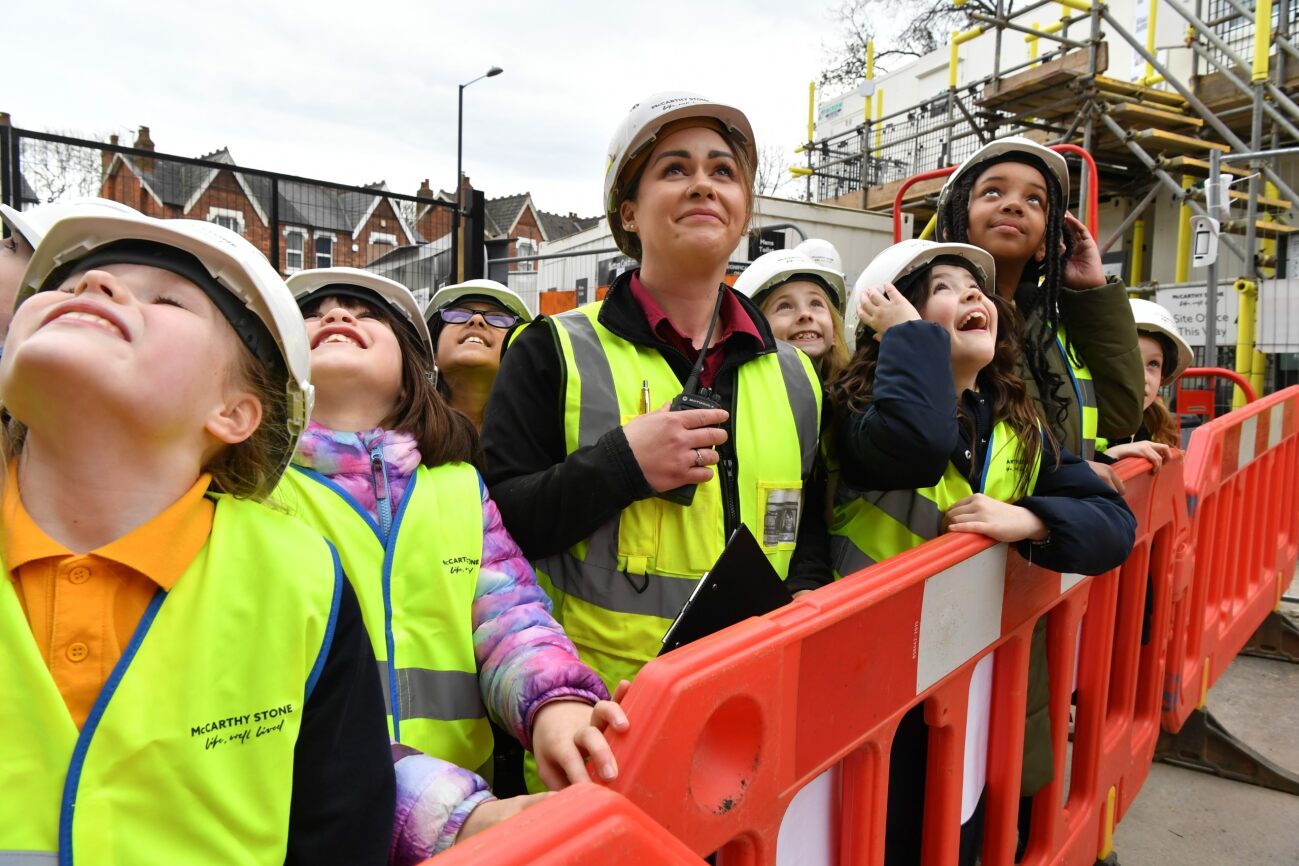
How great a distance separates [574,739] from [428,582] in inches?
19.1

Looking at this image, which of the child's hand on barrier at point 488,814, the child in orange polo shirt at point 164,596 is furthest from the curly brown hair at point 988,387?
the child in orange polo shirt at point 164,596

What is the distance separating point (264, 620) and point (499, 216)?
161 ft

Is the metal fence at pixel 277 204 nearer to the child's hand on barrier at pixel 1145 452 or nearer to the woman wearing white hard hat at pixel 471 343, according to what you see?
the woman wearing white hard hat at pixel 471 343

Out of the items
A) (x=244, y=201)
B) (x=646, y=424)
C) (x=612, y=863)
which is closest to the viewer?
(x=612, y=863)

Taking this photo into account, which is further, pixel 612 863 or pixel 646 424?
pixel 646 424

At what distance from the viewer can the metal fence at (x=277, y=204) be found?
7.88 meters

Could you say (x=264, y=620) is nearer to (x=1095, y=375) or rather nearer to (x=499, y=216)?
(x=1095, y=375)

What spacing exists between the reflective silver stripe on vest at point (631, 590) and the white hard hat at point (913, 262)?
937 millimetres

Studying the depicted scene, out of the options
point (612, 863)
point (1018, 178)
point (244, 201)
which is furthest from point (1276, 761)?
point (244, 201)

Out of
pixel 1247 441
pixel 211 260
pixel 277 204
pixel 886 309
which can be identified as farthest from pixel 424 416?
pixel 277 204

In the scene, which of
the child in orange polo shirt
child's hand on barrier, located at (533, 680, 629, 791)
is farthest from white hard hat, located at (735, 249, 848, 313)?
the child in orange polo shirt

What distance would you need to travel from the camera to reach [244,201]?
30.5ft

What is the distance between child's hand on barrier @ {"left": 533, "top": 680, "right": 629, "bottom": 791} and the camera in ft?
3.22

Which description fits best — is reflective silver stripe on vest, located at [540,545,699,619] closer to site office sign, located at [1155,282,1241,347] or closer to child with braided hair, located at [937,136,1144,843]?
child with braided hair, located at [937,136,1144,843]
